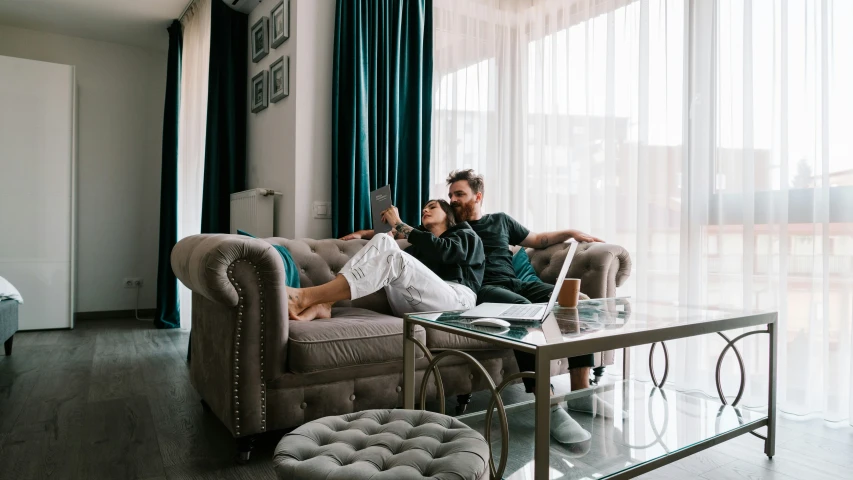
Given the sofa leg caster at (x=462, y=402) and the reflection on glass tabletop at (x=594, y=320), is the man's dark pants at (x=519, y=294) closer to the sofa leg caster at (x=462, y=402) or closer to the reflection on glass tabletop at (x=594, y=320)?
the sofa leg caster at (x=462, y=402)

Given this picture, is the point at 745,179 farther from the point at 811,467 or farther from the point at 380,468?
the point at 380,468

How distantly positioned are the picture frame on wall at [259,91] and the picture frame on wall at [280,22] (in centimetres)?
25

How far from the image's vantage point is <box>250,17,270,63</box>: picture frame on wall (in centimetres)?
356

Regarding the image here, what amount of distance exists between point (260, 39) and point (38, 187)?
2231 mm

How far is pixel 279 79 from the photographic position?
330cm

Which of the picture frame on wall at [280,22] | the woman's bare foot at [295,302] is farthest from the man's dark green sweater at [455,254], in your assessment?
the picture frame on wall at [280,22]

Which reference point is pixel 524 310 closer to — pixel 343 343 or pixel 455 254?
pixel 343 343

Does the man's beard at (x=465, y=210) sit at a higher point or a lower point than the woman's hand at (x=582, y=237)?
higher

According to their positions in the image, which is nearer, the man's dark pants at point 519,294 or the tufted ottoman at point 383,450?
the tufted ottoman at point 383,450

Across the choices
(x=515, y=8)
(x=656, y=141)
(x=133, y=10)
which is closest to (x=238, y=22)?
(x=133, y=10)

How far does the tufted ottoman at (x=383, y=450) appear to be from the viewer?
91cm

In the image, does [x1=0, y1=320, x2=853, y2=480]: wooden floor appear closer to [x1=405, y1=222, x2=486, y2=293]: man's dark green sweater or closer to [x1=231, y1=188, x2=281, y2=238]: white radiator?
[x1=405, y1=222, x2=486, y2=293]: man's dark green sweater

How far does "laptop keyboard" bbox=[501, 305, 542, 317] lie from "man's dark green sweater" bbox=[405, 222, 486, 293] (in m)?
0.81

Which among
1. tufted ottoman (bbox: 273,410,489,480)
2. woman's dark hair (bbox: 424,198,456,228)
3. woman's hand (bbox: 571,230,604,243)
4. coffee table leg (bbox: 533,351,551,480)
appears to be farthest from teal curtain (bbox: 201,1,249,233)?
coffee table leg (bbox: 533,351,551,480)
